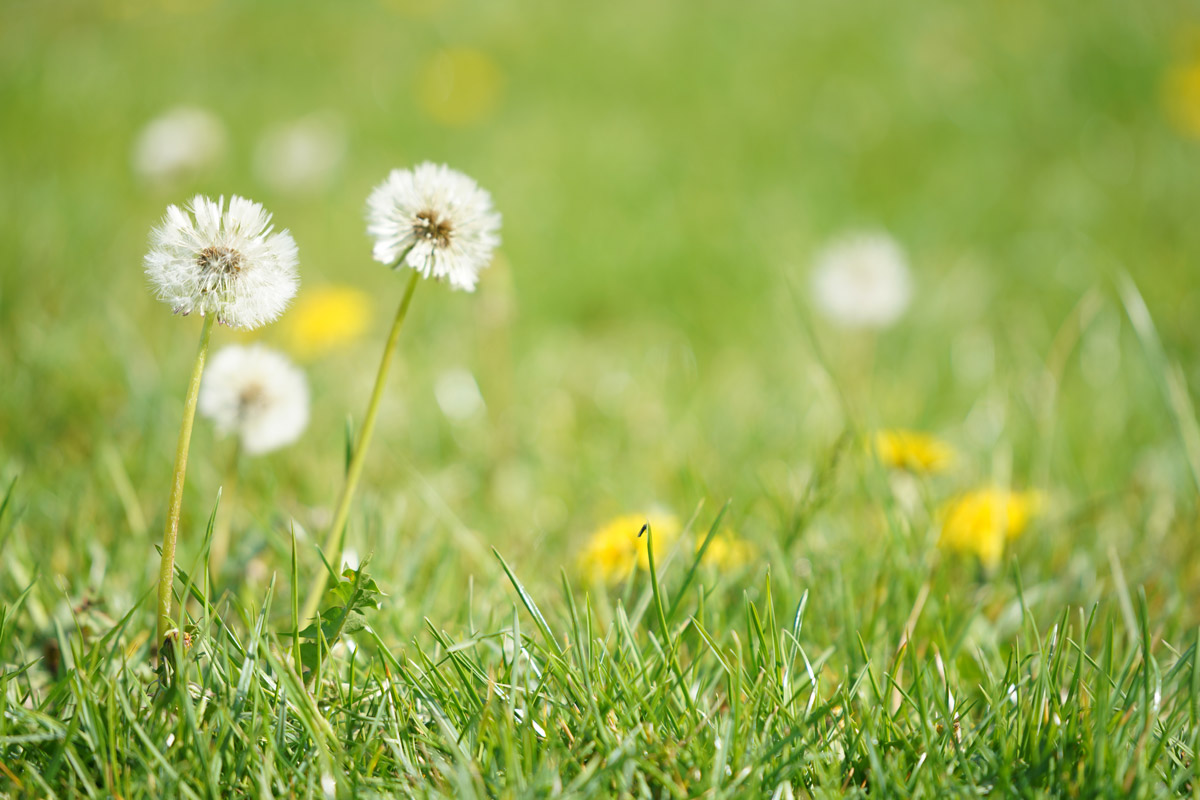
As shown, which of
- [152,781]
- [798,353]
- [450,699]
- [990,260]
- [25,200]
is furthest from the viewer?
[990,260]

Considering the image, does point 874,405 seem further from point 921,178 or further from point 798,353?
point 921,178

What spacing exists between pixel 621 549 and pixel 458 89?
3690 mm

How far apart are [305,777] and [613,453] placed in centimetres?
122

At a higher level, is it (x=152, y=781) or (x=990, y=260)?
(x=990, y=260)

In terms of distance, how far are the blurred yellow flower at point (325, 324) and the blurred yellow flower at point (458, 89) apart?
6.83ft

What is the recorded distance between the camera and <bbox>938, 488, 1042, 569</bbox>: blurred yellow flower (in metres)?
1.44

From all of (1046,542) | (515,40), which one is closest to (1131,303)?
(1046,542)

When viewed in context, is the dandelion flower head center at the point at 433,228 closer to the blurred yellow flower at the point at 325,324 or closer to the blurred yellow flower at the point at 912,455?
the blurred yellow flower at the point at 912,455

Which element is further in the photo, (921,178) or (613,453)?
(921,178)

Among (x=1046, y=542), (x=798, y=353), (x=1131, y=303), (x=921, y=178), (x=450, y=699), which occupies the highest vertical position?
(x=921, y=178)

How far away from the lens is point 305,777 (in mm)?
895

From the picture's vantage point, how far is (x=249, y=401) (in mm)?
1300

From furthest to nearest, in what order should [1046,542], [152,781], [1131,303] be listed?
[1046,542] < [1131,303] < [152,781]

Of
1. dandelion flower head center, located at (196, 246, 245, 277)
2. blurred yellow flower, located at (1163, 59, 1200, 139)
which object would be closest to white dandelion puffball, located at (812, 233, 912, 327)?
dandelion flower head center, located at (196, 246, 245, 277)
